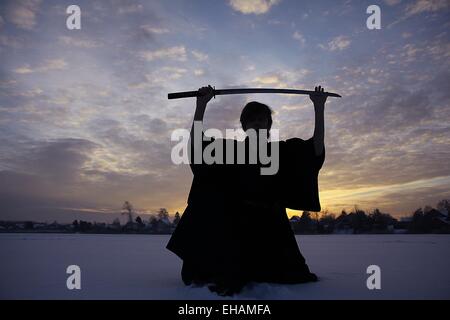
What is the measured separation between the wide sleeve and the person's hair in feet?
1.22

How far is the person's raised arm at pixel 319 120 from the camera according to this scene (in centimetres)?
269

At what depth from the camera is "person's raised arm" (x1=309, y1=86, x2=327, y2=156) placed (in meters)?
2.69

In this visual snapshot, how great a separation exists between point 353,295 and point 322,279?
0.61 metres

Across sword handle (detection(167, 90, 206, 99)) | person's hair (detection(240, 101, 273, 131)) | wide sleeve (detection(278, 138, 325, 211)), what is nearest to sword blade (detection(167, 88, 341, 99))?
sword handle (detection(167, 90, 206, 99))

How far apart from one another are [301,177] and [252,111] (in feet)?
2.04

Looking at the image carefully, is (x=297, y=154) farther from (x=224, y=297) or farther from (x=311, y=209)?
(x=224, y=297)

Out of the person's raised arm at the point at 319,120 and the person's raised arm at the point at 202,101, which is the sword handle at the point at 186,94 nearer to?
the person's raised arm at the point at 202,101

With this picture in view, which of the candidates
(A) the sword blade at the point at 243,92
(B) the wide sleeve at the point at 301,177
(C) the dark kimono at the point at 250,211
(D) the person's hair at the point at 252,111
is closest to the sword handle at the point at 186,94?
(A) the sword blade at the point at 243,92

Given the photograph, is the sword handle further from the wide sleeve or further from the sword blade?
the wide sleeve

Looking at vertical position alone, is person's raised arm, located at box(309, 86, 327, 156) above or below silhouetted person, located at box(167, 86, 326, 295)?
above

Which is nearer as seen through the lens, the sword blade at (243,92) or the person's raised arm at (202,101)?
the person's raised arm at (202,101)

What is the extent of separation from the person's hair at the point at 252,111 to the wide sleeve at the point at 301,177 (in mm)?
372

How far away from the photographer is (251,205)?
8.93 feet
